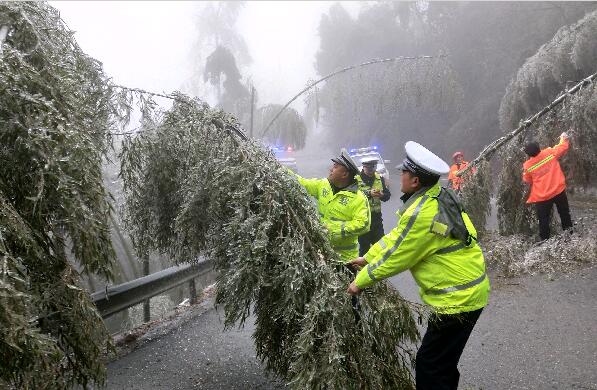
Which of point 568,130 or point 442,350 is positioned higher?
point 568,130

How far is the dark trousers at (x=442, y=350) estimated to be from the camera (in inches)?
125

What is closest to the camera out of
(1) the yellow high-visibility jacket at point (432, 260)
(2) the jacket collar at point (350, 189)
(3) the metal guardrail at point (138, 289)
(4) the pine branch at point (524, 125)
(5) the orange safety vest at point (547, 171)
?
(1) the yellow high-visibility jacket at point (432, 260)

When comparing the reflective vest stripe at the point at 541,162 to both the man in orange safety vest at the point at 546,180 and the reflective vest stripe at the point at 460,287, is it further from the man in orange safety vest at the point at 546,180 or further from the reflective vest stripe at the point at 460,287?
the reflective vest stripe at the point at 460,287

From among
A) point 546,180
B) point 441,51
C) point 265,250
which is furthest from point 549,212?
point 441,51

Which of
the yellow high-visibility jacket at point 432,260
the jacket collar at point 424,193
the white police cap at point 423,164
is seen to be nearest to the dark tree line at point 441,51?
the white police cap at point 423,164

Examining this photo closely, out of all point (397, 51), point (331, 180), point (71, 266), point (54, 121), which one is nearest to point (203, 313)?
point (331, 180)

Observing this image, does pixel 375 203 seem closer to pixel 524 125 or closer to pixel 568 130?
pixel 524 125

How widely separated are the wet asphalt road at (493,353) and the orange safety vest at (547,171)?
1604 mm

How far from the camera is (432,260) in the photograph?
312 cm

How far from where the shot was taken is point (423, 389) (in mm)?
3248

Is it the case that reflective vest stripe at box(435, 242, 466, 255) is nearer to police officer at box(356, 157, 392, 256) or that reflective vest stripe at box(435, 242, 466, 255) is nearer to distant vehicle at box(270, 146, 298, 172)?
distant vehicle at box(270, 146, 298, 172)

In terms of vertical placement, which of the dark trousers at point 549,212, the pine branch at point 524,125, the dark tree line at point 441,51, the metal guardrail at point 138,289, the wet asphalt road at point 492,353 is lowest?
the wet asphalt road at point 492,353

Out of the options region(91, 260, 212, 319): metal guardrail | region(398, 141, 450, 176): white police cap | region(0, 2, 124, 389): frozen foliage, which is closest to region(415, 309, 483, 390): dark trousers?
region(398, 141, 450, 176): white police cap

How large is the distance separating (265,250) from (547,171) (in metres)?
5.61
